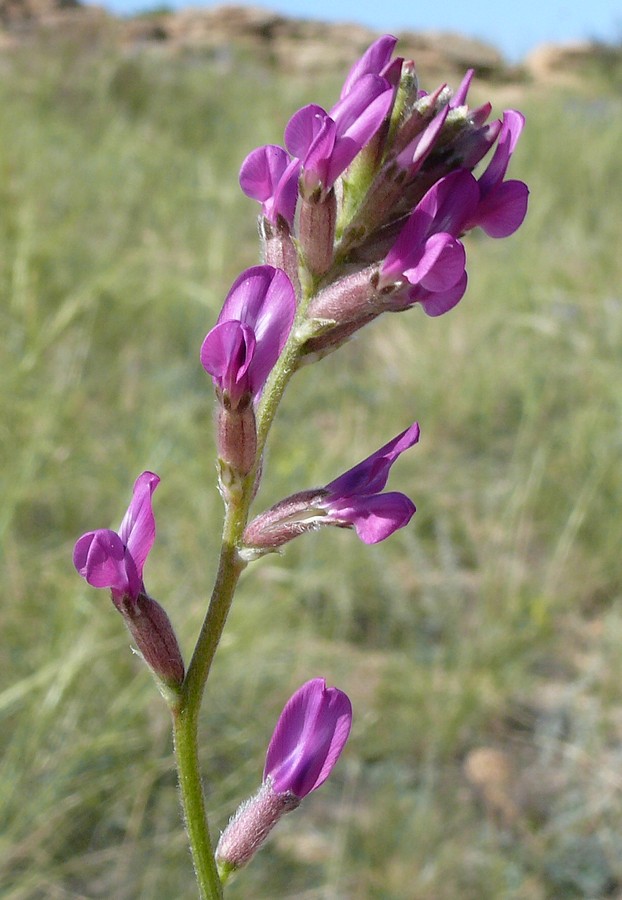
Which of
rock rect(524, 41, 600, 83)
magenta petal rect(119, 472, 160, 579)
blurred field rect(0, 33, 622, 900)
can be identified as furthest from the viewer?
rock rect(524, 41, 600, 83)

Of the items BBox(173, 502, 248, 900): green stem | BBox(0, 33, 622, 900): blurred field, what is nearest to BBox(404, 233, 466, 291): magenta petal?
BBox(173, 502, 248, 900): green stem

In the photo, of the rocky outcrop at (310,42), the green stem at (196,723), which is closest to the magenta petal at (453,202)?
the green stem at (196,723)

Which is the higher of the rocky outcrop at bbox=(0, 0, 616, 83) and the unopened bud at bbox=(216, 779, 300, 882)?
the rocky outcrop at bbox=(0, 0, 616, 83)

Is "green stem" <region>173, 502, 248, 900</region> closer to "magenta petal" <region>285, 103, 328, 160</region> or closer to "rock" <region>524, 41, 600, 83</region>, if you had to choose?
"magenta petal" <region>285, 103, 328, 160</region>

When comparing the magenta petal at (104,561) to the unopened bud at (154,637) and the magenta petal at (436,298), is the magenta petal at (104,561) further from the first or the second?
the magenta petal at (436,298)

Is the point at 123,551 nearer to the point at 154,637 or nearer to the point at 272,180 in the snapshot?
the point at 154,637

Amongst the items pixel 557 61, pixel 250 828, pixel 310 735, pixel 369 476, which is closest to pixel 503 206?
pixel 369 476

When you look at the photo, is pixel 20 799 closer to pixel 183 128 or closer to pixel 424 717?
pixel 424 717

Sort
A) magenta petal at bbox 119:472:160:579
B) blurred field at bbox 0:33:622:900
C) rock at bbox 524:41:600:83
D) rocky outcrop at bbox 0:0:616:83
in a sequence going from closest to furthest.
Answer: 1. magenta petal at bbox 119:472:160:579
2. blurred field at bbox 0:33:622:900
3. rocky outcrop at bbox 0:0:616:83
4. rock at bbox 524:41:600:83
